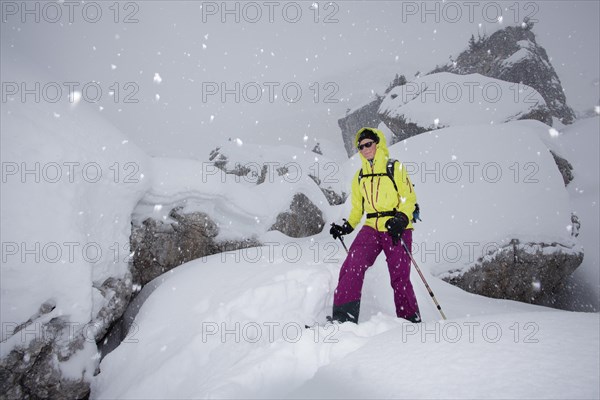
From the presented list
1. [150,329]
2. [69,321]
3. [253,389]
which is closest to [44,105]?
[69,321]

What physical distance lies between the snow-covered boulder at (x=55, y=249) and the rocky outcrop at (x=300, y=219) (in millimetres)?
4489

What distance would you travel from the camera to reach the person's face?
4137 millimetres

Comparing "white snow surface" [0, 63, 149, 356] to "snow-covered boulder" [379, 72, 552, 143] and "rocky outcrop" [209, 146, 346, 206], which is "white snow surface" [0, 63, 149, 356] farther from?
"snow-covered boulder" [379, 72, 552, 143]

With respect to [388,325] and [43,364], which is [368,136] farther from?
[43,364]

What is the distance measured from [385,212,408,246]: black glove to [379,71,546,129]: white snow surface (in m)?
14.2

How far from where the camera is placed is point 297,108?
59.5 meters

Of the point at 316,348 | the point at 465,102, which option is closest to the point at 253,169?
the point at 465,102

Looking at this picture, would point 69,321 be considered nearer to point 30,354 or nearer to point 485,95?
point 30,354

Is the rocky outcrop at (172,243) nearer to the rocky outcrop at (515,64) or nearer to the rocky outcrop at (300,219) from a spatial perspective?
the rocky outcrop at (300,219)

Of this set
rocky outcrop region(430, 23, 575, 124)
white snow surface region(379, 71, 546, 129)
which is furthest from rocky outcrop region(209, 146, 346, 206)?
rocky outcrop region(430, 23, 575, 124)

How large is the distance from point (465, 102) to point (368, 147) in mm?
15327

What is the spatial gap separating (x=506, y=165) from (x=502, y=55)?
27.5 m

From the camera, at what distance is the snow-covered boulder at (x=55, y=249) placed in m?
3.43

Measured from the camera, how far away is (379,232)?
409 centimetres
